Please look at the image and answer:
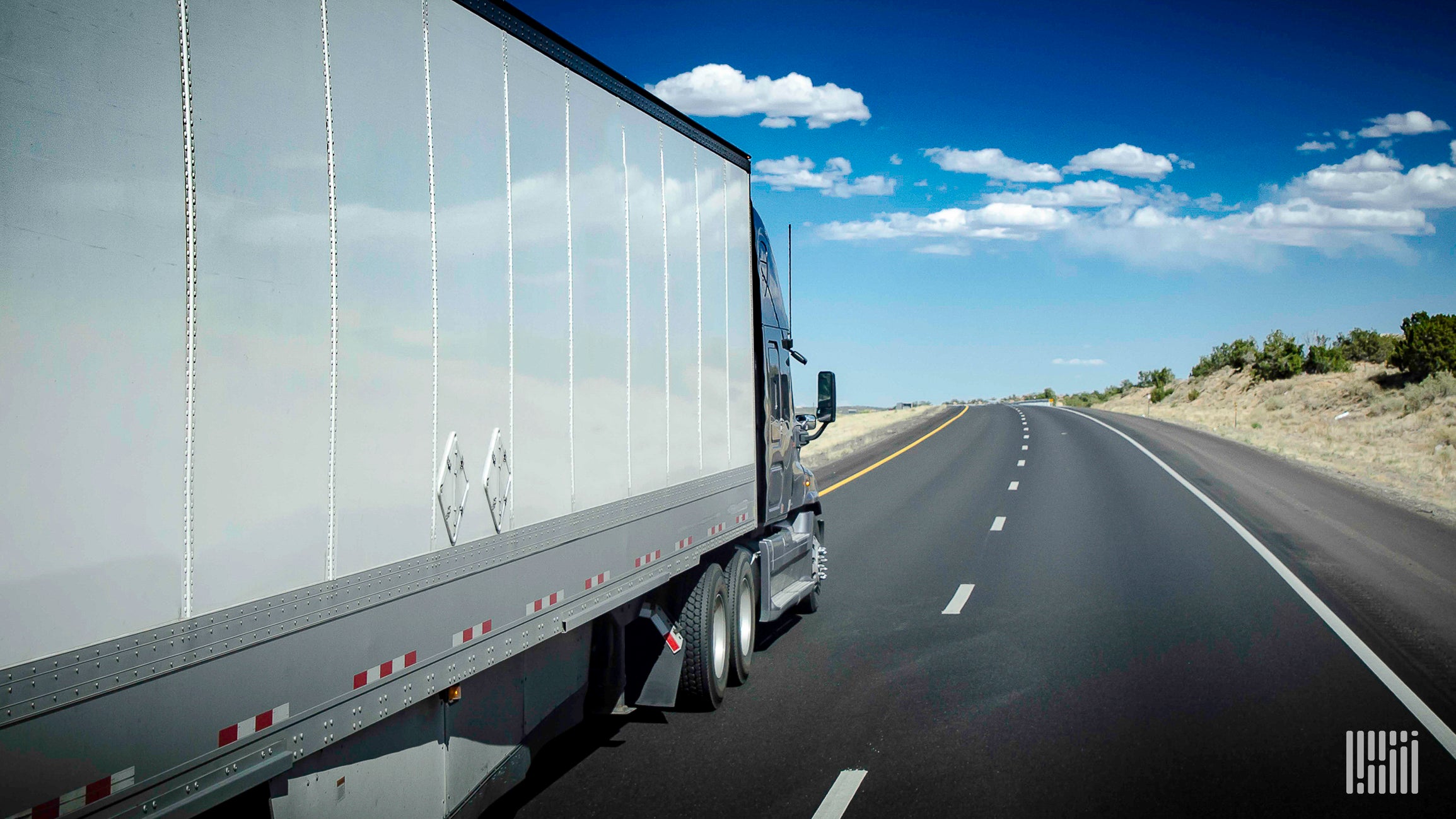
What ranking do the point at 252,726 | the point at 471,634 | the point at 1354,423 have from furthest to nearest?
the point at 1354,423, the point at 471,634, the point at 252,726

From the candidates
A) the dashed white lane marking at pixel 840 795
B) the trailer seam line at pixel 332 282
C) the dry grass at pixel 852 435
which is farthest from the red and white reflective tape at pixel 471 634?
the dry grass at pixel 852 435

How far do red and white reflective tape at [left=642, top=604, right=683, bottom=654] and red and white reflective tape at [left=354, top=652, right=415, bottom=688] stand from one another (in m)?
2.66

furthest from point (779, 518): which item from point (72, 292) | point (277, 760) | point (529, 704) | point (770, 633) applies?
point (72, 292)

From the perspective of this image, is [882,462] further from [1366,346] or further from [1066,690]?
[1366,346]

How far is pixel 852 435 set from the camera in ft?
143

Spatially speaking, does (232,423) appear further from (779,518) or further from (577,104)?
(779,518)

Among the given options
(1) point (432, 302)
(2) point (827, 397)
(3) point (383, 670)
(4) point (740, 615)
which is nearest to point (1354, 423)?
(2) point (827, 397)

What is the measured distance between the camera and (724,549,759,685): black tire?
23.8ft

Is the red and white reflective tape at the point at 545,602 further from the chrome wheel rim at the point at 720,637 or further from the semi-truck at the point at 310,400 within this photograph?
the chrome wheel rim at the point at 720,637

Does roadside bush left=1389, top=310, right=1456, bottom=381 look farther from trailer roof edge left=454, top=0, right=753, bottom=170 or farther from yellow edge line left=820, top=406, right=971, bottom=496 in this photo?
trailer roof edge left=454, top=0, right=753, bottom=170

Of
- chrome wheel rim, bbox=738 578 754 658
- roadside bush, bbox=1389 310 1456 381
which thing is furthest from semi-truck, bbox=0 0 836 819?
roadside bush, bbox=1389 310 1456 381

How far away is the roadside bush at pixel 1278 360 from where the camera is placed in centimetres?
6762

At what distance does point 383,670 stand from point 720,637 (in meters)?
3.94

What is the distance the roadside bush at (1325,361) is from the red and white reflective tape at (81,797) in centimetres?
7049
